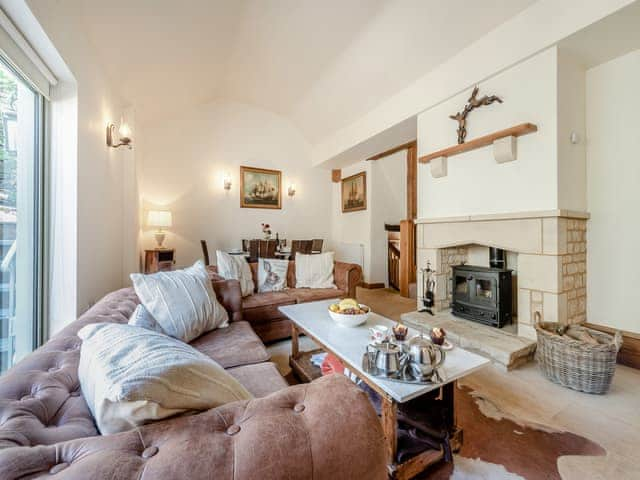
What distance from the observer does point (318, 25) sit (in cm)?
305

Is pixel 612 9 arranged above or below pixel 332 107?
below

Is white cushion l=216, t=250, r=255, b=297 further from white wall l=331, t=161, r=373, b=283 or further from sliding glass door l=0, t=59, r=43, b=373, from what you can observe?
white wall l=331, t=161, r=373, b=283

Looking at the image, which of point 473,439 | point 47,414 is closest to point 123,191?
point 47,414

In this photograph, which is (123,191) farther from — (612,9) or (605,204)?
(605,204)

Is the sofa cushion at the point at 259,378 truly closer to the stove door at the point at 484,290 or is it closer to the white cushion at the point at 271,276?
the white cushion at the point at 271,276

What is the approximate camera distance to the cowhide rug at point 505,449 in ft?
3.94

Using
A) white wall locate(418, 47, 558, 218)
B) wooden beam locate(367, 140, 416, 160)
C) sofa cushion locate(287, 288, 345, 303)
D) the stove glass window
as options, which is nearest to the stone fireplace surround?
white wall locate(418, 47, 558, 218)

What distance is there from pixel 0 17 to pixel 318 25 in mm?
2744

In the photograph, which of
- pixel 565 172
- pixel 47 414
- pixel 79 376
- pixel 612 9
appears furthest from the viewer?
pixel 565 172

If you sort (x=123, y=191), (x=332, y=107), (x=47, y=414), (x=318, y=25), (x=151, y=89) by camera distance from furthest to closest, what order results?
(x=332, y=107)
(x=151, y=89)
(x=123, y=191)
(x=318, y=25)
(x=47, y=414)

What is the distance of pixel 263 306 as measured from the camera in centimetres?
254

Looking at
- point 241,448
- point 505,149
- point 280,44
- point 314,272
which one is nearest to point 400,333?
point 241,448

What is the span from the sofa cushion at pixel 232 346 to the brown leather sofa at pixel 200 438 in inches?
30.8

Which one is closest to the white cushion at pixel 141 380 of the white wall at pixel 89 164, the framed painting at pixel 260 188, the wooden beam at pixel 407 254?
the white wall at pixel 89 164
